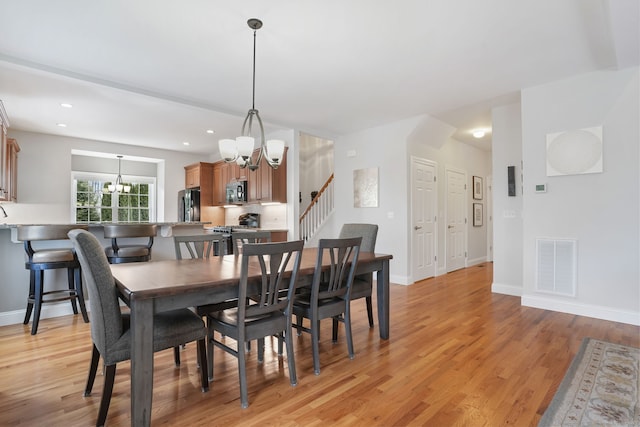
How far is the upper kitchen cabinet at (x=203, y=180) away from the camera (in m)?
7.46

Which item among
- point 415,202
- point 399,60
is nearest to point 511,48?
point 399,60

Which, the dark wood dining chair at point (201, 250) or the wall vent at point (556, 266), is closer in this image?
the dark wood dining chair at point (201, 250)

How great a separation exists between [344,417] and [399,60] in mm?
2969

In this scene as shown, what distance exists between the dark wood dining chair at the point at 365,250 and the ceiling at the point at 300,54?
5.33ft

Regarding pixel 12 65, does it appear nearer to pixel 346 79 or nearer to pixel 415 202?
pixel 346 79

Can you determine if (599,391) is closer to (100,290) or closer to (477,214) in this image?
(100,290)

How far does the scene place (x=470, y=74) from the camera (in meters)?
3.46

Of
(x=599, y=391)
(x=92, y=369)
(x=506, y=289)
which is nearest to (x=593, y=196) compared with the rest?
(x=506, y=289)

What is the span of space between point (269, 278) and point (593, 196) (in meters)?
3.56

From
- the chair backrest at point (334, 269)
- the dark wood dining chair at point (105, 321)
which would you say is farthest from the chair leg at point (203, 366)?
the chair backrest at point (334, 269)

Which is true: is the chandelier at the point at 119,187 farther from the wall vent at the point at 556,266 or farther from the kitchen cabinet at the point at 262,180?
the wall vent at the point at 556,266

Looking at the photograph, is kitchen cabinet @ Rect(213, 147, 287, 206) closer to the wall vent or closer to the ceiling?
the ceiling

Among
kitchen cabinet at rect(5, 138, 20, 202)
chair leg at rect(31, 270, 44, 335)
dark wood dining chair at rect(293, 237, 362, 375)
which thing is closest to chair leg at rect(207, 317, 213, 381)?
dark wood dining chair at rect(293, 237, 362, 375)

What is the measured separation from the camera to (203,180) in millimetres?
7477
